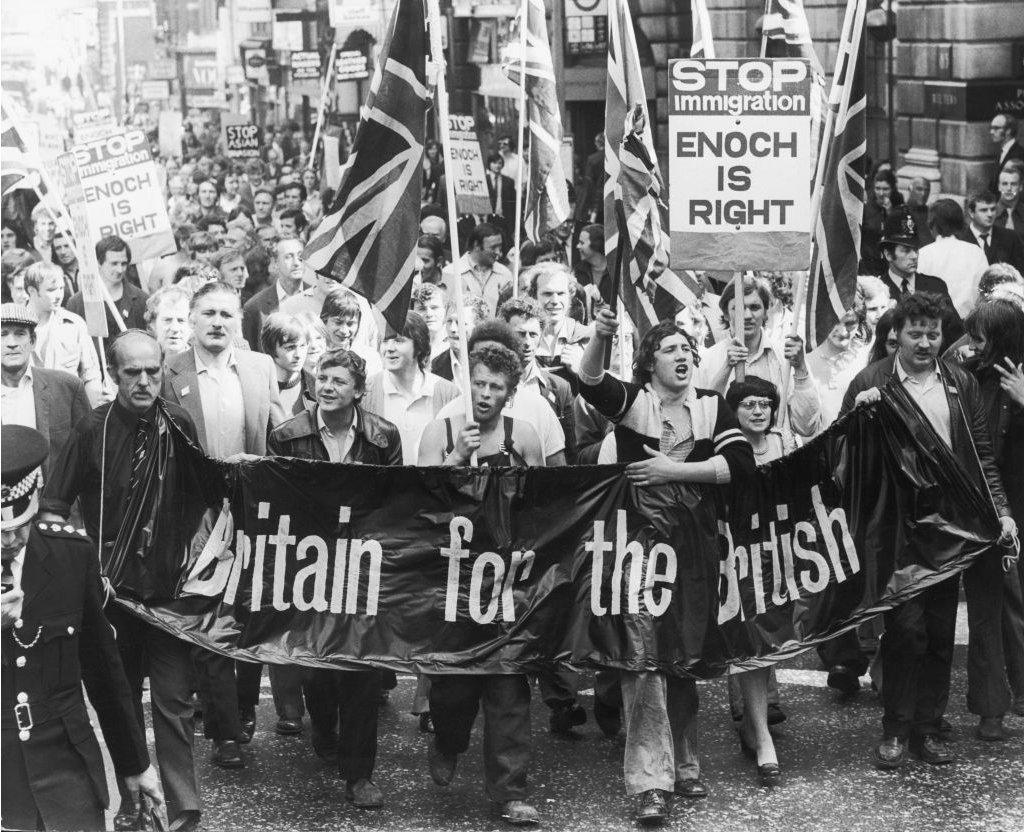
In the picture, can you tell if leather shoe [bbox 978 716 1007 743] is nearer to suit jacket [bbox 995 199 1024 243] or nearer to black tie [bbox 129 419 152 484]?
black tie [bbox 129 419 152 484]

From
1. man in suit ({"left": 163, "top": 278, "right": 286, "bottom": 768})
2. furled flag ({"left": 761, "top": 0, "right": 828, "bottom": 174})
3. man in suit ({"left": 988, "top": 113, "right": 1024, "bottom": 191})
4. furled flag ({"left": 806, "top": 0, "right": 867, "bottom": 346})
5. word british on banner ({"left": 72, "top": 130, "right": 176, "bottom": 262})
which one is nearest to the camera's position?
man in suit ({"left": 163, "top": 278, "right": 286, "bottom": 768})

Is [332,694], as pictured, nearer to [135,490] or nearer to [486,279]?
[135,490]

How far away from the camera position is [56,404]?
361 inches

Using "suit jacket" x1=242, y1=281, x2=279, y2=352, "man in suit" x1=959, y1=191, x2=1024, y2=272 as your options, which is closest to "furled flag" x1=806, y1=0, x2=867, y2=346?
"suit jacket" x1=242, y1=281, x2=279, y2=352

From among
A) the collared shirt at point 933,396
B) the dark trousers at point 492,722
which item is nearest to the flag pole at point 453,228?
the dark trousers at point 492,722

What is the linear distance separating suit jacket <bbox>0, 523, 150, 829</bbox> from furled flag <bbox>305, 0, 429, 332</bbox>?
2.82m

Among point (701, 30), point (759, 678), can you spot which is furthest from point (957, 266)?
point (759, 678)

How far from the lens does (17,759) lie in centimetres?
512

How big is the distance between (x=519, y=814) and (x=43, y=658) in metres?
2.37

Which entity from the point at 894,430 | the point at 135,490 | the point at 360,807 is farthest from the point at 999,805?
the point at 135,490

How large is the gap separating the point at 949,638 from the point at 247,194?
21.2m

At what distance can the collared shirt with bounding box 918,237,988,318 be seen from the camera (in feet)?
42.3

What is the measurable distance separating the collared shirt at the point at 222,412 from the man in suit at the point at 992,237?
679 centimetres

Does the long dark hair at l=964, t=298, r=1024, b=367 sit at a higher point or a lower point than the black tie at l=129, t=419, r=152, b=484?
higher
